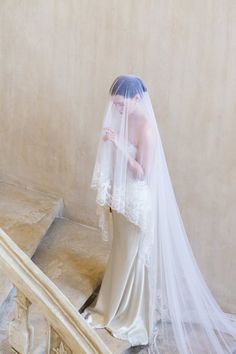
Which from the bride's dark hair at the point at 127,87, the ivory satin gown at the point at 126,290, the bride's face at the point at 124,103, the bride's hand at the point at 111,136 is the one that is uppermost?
the bride's dark hair at the point at 127,87

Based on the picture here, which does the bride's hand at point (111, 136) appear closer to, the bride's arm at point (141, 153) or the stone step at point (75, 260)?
the bride's arm at point (141, 153)

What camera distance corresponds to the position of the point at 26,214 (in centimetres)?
386

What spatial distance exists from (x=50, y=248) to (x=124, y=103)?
155 centimetres

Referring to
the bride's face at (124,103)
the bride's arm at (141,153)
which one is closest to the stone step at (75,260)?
the bride's arm at (141,153)

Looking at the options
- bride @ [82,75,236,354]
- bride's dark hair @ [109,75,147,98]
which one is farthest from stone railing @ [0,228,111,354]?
bride's dark hair @ [109,75,147,98]

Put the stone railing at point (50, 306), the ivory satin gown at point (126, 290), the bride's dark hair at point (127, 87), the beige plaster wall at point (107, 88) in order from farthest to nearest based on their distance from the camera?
1. the beige plaster wall at point (107, 88)
2. the ivory satin gown at point (126, 290)
3. the bride's dark hair at point (127, 87)
4. the stone railing at point (50, 306)

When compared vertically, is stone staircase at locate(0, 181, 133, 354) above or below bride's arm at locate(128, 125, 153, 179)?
→ below

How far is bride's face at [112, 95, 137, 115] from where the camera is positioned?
2.72 metres

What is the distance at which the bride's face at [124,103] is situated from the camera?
272cm

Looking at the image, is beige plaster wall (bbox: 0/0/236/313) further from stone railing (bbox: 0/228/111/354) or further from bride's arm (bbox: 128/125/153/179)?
stone railing (bbox: 0/228/111/354)

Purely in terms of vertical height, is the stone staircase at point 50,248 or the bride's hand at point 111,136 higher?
the bride's hand at point 111,136

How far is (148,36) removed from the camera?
3.38 metres

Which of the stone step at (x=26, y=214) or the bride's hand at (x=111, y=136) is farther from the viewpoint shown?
the stone step at (x=26, y=214)

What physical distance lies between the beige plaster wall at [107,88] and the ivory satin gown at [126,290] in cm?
76
